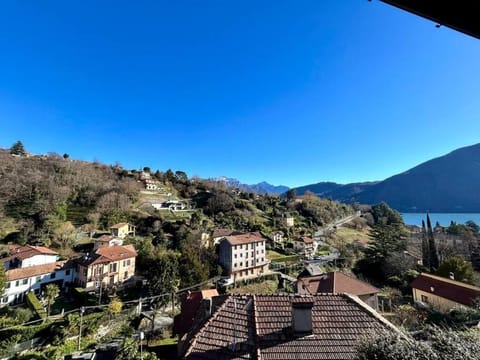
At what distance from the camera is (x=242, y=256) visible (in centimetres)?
3400

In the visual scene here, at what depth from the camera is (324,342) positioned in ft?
20.6

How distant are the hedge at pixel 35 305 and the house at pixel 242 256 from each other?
20.5 m

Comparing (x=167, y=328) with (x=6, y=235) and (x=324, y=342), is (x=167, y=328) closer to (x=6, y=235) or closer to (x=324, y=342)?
(x=324, y=342)

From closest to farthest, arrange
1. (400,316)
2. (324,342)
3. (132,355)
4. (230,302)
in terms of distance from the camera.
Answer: (324,342) < (230,302) < (132,355) < (400,316)

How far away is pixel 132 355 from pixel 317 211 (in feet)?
216

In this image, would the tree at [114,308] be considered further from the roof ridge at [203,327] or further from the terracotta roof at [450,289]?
the terracotta roof at [450,289]

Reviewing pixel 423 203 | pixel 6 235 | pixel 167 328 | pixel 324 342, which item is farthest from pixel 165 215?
pixel 423 203

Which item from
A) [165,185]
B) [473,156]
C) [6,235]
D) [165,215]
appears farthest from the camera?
[473,156]

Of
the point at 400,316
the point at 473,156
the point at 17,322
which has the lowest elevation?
the point at 17,322

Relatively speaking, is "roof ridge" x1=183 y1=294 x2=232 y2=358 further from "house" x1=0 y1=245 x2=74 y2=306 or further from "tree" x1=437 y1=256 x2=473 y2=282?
"tree" x1=437 y1=256 x2=473 y2=282

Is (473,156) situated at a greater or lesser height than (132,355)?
greater

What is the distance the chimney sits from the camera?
21.3 feet

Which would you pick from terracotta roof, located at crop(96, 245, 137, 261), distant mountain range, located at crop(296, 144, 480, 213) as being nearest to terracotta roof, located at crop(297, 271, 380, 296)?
terracotta roof, located at crop(96, 245, 137, 261)

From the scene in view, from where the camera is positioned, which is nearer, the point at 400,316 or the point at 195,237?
the point at 400,316
